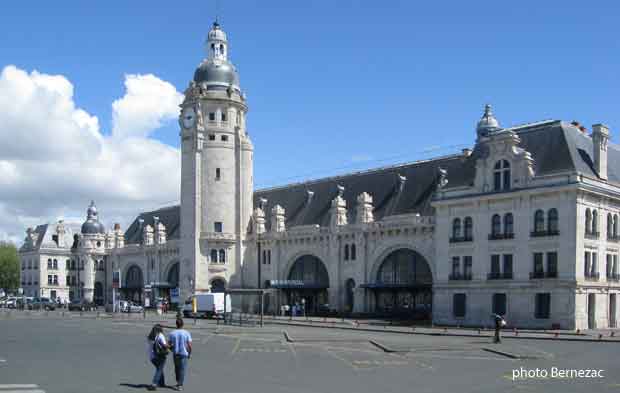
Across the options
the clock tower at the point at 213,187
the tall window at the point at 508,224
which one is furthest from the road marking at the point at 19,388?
the clock tower at the point at 213,187

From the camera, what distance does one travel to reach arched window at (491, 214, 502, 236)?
53875mm

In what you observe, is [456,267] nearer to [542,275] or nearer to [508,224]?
[508,224]

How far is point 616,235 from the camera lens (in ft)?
177

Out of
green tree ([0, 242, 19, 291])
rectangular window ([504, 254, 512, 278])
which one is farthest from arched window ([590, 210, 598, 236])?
green tree ([0, 242, 19, 291])

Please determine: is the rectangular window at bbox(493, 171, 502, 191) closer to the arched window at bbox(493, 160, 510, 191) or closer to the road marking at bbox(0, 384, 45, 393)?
the arched window at bbox(493, 160, 510, 191)

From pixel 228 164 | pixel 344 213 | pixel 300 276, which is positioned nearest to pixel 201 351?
pixel 344 213

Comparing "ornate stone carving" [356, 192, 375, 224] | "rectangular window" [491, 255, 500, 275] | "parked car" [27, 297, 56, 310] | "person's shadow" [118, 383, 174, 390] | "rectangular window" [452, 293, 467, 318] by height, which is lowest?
"parked car" [27, 297, 56, 310]

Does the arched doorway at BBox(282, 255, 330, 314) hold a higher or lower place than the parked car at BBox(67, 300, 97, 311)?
higher

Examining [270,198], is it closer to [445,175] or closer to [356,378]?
[445,175]

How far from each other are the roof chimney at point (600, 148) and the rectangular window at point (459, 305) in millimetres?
13515

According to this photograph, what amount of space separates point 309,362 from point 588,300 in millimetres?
30287

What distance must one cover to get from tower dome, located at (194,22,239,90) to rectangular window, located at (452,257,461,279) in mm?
40545

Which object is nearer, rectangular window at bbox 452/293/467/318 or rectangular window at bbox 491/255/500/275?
rectangular window at bbox 491/255/500/275

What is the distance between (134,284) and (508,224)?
220 ft
